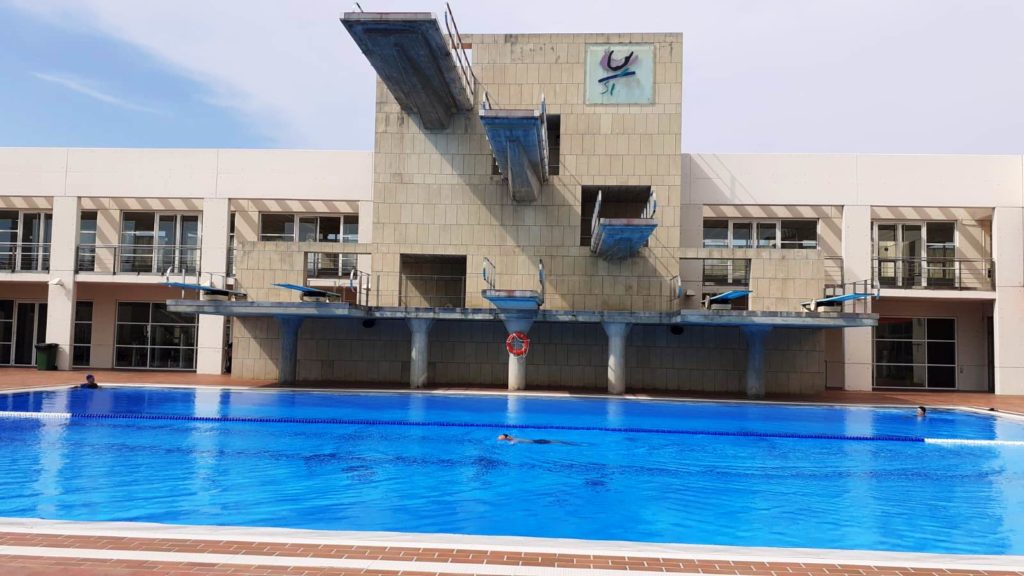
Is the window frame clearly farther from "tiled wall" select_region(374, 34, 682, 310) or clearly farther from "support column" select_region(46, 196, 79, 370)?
"support column" select_region(46, 196, 79, 370)

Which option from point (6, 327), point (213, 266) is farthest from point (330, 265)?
point (6, 327)

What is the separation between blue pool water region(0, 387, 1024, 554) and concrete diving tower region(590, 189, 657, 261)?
15.4 feet

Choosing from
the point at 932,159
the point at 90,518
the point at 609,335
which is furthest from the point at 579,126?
the point at 90,518

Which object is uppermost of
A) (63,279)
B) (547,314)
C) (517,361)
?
(63,279)

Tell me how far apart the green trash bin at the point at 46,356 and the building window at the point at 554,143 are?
17992 millimetres

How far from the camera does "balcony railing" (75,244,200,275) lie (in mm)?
25625

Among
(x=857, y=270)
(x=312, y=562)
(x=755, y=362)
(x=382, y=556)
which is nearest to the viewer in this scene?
(x=312, y=562)

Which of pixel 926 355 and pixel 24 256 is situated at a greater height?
pixel 24 256

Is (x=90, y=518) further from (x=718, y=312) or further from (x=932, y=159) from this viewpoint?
(x=932, y=159)

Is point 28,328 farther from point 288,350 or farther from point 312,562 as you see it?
point 312,562

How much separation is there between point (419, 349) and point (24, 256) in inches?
657

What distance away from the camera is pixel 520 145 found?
723 inches

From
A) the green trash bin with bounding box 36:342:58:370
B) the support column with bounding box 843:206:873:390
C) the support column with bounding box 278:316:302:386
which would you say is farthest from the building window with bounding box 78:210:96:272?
the support column with bounding box 843:206:873:390

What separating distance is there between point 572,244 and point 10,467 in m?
15.5
